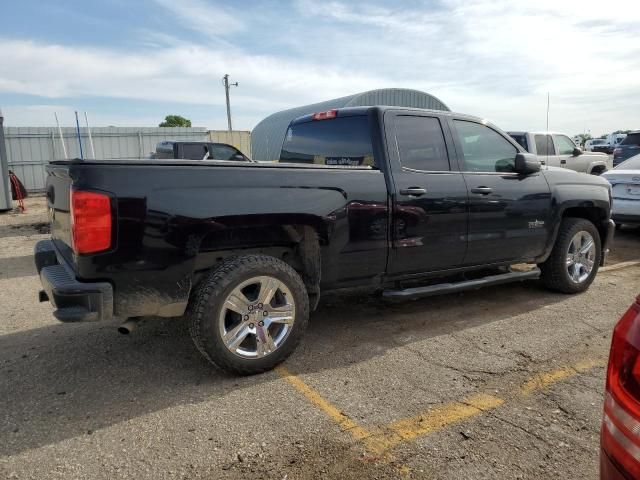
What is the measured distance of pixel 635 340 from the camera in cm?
147

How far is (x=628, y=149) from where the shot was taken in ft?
44.0

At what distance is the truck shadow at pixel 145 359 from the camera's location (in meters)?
2.85

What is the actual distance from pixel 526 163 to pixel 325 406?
9.66 ft

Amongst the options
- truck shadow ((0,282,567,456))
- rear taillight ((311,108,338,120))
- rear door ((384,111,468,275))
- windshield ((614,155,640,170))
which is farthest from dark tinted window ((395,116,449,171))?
windshield ((614,155,640,170))

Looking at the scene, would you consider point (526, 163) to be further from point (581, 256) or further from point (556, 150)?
point (556, 150)

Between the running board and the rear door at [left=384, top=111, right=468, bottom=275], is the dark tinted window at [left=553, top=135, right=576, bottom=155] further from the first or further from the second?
the rear door at [left=384, top=111, right=468, bottom=275]

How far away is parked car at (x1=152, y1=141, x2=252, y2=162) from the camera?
11.9 m

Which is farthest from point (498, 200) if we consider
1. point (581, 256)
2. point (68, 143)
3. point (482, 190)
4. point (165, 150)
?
point (68, 143)

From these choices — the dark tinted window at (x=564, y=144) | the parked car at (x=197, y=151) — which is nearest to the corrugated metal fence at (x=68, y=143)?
the parked car at (x=197, y=151)

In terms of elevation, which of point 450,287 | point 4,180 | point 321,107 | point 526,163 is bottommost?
point 450,287

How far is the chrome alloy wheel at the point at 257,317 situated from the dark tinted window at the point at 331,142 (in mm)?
1348

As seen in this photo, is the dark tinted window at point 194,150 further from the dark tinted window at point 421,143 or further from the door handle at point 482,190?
the door handle at point 482,190

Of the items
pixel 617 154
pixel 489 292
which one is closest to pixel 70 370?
pixel 489 292

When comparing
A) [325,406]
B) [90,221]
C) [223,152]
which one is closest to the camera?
[90,221]
